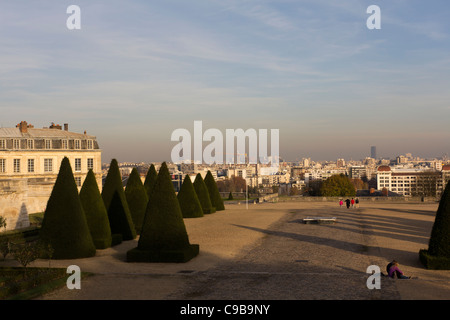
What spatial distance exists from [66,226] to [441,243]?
16174 millimetres

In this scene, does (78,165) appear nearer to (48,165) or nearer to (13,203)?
(48,165)

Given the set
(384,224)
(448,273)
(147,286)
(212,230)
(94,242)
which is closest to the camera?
(147,286)

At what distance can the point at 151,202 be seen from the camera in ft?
74.8

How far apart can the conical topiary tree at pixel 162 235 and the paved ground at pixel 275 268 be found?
1.63 ft

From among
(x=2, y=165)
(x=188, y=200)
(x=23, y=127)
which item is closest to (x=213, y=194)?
(x=188, y=200)

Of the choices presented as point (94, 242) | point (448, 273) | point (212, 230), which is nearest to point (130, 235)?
point (94, 242)

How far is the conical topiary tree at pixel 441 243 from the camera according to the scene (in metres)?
19.8

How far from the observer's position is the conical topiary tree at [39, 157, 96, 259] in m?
23.0

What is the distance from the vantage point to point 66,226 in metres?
23.2

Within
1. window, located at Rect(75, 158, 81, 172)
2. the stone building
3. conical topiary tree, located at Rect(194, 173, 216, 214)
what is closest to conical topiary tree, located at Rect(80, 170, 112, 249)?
conical topiary tree, located at Rect(194, 173, 216, 214)

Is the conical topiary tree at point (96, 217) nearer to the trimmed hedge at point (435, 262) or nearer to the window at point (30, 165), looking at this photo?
the trimmed hedge at point (435, 262)
